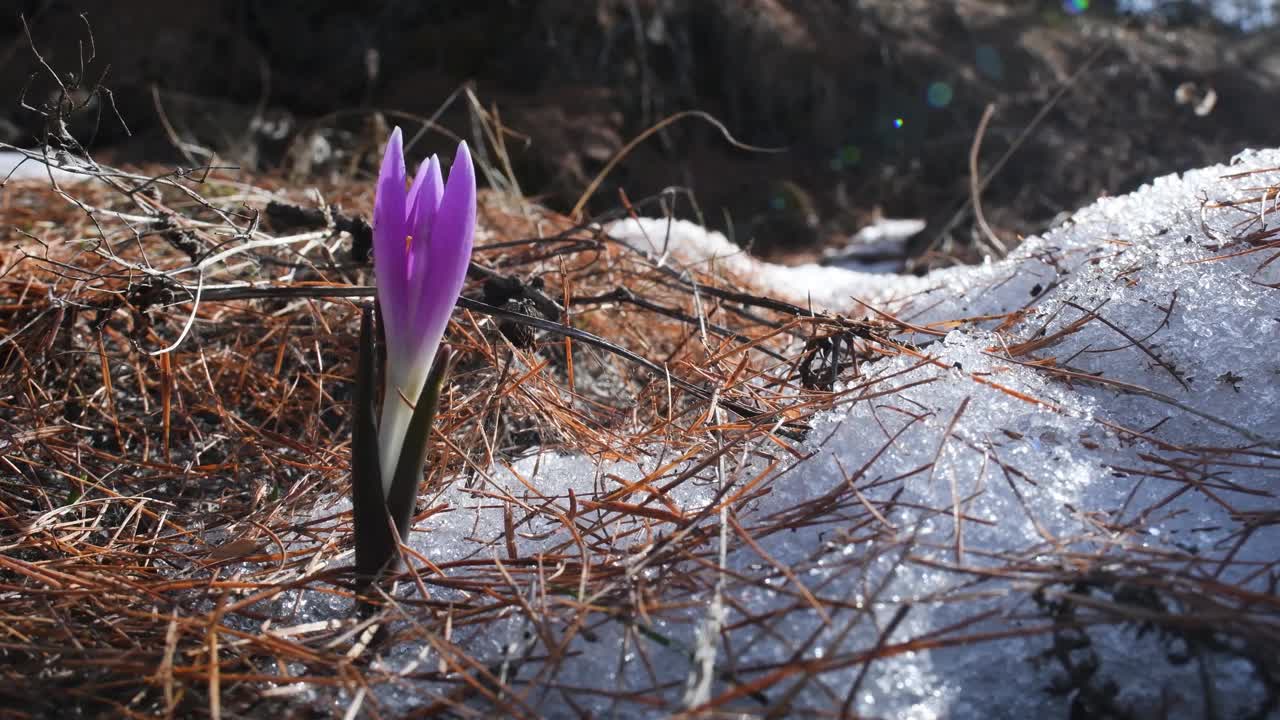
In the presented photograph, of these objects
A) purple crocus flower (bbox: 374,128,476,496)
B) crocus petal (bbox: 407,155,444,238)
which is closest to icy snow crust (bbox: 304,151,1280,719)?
purple crocus flower (bbox: 374,128,476,496)

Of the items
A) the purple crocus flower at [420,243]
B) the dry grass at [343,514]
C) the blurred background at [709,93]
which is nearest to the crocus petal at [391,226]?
the purple crocus flower at [420,243]

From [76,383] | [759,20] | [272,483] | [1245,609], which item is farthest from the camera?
[759,20]

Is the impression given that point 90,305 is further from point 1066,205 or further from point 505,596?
point 1066,205

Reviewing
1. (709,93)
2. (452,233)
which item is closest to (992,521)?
(452,233)

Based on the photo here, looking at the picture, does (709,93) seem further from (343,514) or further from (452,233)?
(452,233)

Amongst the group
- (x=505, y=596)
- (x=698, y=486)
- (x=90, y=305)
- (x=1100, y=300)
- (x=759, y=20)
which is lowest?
(x=90, y=305)

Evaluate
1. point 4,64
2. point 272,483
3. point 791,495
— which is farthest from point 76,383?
point 4,64

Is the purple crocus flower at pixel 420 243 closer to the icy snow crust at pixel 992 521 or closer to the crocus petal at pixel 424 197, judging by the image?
the crocus petal at pixel 424 197

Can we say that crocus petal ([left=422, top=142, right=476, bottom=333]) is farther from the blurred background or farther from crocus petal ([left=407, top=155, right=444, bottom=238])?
the blurred background
